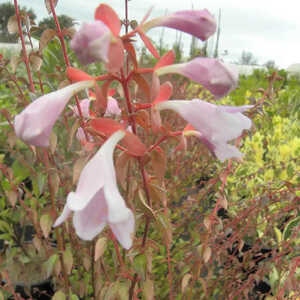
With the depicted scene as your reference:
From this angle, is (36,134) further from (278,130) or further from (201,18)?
(278,130)

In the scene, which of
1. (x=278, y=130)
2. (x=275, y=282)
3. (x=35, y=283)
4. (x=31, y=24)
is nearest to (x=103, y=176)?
(x=31, y=24)

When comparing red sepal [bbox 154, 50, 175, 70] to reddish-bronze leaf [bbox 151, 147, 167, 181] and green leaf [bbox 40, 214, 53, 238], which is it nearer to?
reddish-bronze leaf [bbox 151, 147, 167, 181]

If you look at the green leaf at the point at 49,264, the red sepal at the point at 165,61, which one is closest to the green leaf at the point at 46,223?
the green leaf at the point at 49,264

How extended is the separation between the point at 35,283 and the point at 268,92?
3.67 feet

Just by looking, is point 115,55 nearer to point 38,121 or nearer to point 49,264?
point 38,121

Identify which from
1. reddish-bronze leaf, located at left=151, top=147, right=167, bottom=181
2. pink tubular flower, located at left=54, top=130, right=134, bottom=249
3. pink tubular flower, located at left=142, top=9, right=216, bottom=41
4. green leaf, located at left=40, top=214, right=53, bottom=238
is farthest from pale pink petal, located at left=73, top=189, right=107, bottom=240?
green leaf, located at left=40, top=214, right=53, bottom=238

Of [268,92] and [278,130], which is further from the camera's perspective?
[278,130]

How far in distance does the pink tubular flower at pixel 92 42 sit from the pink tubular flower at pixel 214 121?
0.37 feet

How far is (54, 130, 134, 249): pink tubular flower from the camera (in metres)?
0.35

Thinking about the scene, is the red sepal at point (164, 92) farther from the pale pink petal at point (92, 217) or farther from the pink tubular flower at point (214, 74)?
the pale pink petal at point (92, 217)

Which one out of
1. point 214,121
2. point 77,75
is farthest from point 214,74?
point 77,75

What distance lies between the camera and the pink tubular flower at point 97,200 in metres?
0.35

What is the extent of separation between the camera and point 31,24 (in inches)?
30.6

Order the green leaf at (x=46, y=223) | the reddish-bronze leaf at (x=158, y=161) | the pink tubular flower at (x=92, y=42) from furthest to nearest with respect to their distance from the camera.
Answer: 1. the green leaf at (x=46, y=223)
2. the reddish-bronze leaf at (x=158, y=161)
3. the pink tubular flower at (x=92, y=42)
